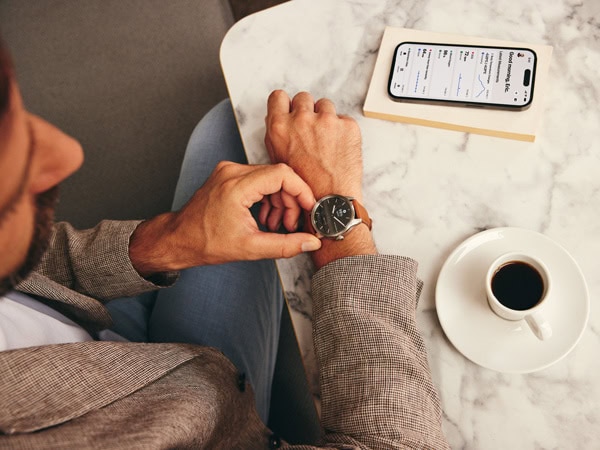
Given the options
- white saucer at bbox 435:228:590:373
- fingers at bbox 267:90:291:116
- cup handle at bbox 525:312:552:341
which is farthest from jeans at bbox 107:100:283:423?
cup handle at bbox 525:312:552:341

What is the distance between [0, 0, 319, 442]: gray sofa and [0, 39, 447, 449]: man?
2.01 ft

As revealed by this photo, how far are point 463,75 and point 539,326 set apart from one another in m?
0.38

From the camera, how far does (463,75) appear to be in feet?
2.44

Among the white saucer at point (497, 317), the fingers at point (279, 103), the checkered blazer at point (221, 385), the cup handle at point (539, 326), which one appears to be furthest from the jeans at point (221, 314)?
the cup handle at point (539, 326)

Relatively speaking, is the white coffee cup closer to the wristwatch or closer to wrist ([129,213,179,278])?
the wristwatch

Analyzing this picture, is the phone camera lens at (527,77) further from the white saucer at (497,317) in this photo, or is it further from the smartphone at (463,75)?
the white saucer at (497,317)

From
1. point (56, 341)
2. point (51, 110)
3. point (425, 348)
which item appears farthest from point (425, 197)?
point (51, 110)

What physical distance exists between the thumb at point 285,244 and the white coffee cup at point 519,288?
0.23 m

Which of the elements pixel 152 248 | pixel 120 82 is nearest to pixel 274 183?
pixel 152 248

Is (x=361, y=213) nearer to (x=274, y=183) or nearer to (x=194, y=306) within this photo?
(x=274, y=183)

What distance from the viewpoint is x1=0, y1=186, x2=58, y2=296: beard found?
1.47ft

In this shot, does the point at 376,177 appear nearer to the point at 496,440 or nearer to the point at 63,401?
the point at 496,440

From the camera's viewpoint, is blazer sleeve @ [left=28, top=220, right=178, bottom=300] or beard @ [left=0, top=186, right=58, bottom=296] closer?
beard @ [left=0, top=186, right=58, bottom=296]

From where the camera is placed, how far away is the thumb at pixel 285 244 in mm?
684
